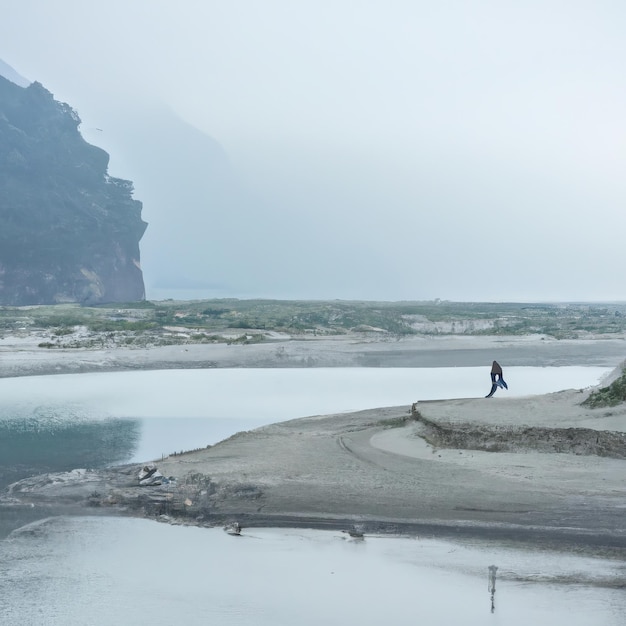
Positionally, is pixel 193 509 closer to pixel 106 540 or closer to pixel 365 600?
pixel 106 540

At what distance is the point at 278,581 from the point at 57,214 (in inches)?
4305

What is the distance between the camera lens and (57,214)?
113m

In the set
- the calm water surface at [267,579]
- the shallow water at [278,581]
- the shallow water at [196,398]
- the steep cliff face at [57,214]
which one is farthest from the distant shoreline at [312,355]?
the steep cliff face at [57,214]

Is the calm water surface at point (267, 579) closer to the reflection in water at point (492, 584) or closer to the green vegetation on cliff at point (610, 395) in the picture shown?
the reflection in water at point (492, 584)

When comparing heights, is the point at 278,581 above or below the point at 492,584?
below

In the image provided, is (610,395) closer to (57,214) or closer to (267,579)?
(267,579)

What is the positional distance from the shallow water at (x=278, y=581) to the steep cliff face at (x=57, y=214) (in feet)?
326

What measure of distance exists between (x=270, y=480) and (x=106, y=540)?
3.86 m

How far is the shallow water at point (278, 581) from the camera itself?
374 inches

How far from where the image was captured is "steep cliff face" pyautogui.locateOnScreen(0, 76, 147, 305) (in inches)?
4242

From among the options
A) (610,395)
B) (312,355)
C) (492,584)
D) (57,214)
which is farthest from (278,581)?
(57,214)

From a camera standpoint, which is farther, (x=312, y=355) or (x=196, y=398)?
(x=312, y=355)

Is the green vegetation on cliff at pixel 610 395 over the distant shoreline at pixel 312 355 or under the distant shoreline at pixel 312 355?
over

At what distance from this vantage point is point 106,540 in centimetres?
1227
